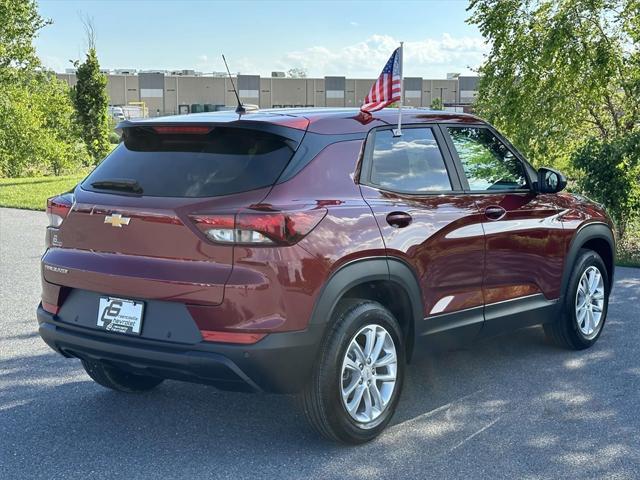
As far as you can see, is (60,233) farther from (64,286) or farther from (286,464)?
(286,464)

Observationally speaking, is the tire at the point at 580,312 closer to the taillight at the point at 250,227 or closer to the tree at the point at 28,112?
the taillight at the point at 250,227

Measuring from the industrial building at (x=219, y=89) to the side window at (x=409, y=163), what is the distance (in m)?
81.2

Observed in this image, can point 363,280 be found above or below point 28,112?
below

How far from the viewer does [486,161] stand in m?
5.29

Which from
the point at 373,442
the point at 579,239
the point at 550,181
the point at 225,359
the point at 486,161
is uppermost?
the point at 486,161

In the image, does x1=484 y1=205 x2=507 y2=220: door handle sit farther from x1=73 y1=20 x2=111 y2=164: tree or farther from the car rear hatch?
x1=73 y1=20 x2=111 y2=164: tree

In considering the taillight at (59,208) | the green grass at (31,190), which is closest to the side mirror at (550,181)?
the taillight at (59,208)

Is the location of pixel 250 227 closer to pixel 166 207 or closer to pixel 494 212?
pixel 166 207

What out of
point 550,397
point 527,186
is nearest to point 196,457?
point 550,397

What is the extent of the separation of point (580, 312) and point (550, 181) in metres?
1.18

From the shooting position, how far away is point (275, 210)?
3721 millimetres

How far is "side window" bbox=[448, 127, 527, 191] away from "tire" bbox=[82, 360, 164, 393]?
2336 mm

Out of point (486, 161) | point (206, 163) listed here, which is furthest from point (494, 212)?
point (206, 163)

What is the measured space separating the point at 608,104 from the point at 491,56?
221cm
